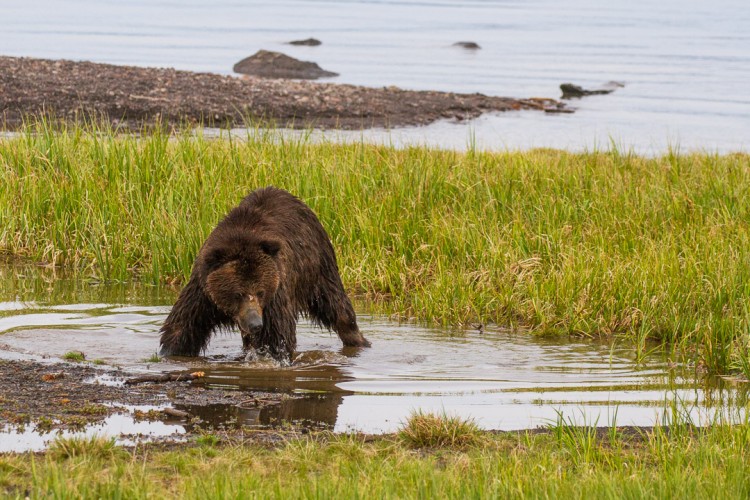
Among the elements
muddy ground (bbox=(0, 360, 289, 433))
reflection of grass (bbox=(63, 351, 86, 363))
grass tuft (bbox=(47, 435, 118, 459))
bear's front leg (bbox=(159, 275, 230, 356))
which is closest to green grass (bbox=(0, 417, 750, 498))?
grass tuft (bbox=(47, 435, 118, 459))

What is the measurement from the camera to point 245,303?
6582mm

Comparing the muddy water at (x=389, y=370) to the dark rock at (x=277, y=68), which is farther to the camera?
the dark rock at (x=277, y=68)

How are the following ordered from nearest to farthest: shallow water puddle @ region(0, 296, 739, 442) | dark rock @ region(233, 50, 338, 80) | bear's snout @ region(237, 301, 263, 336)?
1. shallow water puddle @ region(0, 296, 739, 442)
2. bear's snout @ region(237, 301, 263, 336)
3. dark rock @ region(233, 50, 338, 80)

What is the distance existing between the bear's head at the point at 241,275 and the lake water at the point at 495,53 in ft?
18.2

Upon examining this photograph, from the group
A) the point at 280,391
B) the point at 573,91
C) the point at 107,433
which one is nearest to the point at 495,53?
the point at 573,91

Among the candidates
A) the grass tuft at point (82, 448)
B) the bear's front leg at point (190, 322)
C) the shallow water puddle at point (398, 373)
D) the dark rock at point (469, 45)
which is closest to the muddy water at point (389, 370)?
the shallow water puddle at point (398, 373)

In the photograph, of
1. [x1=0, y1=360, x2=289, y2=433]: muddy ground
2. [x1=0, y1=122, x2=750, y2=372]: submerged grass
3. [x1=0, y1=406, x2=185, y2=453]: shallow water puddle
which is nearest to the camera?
[x1=0, y1=406, x2=185, y2=453]: shallow water puddle

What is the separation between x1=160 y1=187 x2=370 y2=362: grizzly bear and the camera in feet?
21.7

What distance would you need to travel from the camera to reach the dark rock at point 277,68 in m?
36.8

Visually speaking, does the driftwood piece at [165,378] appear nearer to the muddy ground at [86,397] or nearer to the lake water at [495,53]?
the muddy ground at [86,397]

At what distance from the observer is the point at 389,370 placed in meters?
7.23

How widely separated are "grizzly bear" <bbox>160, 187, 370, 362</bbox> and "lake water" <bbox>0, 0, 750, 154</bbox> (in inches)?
174

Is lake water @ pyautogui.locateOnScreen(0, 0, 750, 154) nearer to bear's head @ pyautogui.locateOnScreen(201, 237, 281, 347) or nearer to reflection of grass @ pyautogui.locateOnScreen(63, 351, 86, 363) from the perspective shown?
bear's head @ pyautogui.locateOnScreen(201, 237, 281, 347)

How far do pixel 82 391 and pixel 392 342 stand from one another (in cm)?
279
